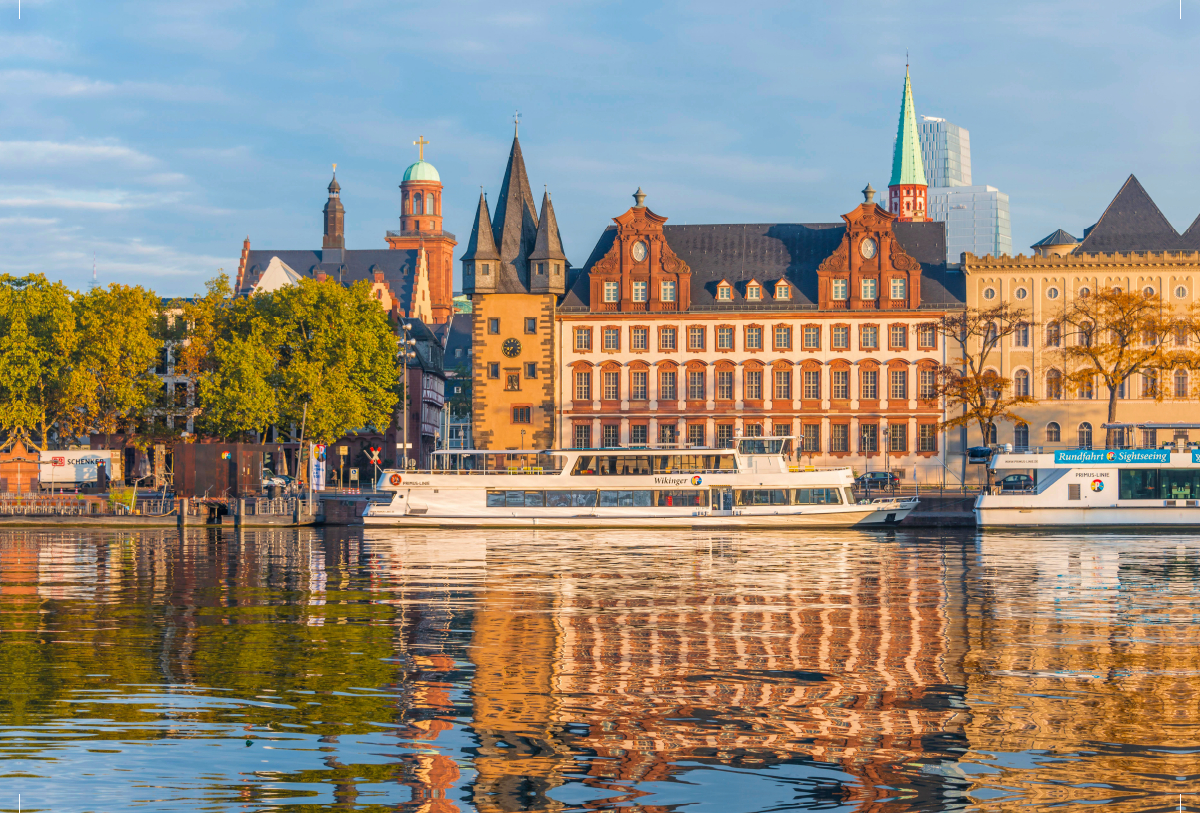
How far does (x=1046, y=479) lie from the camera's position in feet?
227

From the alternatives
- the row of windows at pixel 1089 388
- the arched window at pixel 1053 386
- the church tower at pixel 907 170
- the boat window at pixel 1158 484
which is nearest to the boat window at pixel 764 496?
the boat window at pixel 1158 484

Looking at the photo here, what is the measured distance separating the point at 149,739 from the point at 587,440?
278ft

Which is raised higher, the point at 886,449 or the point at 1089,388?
the point at 1089,388

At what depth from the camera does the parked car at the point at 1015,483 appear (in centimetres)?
7444

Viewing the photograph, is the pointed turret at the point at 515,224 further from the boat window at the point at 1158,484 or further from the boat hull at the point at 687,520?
the boat window at the point at 1158,484

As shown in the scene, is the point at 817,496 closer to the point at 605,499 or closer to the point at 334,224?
the point at 605,499

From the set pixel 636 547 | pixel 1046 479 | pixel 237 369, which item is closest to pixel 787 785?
pixel 636 547

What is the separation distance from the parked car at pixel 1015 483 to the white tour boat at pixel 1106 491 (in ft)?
16.4

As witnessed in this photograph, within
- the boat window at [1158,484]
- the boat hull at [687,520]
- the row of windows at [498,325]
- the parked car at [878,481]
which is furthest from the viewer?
the row of windows at [498,325]

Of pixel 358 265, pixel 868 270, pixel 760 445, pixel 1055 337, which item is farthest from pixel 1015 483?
pixel 358 265

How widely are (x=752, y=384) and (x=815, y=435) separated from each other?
5.87 meters

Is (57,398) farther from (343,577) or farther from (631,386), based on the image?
(343,577)

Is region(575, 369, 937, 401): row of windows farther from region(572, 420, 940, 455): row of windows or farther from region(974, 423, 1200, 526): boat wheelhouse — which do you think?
region(974, 423, 1200, 526): boat wheelhouse

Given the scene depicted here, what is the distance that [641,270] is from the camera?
102 meters
